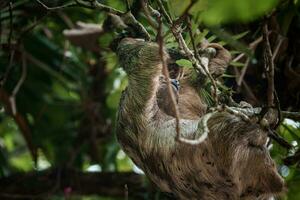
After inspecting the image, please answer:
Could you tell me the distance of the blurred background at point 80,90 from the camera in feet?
12.0

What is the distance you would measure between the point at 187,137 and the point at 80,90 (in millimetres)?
3080

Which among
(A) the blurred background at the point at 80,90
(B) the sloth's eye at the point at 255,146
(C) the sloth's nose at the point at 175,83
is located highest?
(B) the sloth's eye at the point at 255,146

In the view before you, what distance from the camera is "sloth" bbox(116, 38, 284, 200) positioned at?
255 centimetres

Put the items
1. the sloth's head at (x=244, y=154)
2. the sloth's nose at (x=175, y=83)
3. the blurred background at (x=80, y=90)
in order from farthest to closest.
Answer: the blurred background at (x=80, y=90), the sloth's nose at (x=175, y=83), the sloth's head at (x=244, y=154)

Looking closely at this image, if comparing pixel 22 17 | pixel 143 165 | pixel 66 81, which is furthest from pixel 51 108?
pixel 143 165

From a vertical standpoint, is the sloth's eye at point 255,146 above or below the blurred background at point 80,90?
above

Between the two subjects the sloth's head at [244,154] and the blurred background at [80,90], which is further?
the blurred background at [80,90]

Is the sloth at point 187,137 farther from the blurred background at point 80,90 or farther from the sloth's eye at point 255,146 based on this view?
the blurred background at point 80,90

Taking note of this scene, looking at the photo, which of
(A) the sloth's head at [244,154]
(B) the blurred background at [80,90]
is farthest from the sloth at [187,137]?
(B) the blurred background at [80,90]

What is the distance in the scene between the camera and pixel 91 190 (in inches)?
187

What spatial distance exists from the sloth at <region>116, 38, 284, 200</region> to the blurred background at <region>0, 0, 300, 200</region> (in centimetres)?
18

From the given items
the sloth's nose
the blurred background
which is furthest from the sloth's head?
the sloth's nose

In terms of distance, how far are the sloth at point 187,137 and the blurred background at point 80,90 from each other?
0.60 ft

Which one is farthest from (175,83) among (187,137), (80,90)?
(80,90)
